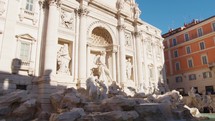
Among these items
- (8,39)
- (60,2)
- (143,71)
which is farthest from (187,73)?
(8,39)

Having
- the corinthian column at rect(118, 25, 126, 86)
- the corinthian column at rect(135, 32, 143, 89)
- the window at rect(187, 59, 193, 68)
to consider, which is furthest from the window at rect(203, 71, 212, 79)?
the corinthian column at rect(118, 25, 126, 86)

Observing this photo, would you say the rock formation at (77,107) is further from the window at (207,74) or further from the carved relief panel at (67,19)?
the window at (207,74)

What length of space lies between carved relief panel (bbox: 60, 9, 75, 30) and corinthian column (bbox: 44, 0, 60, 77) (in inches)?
25.3

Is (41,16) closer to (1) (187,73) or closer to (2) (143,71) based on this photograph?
(2) (143,71)

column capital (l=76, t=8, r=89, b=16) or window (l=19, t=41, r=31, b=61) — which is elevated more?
column capital (l=76, t=8, r=89, b=16)

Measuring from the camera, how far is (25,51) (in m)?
11.8

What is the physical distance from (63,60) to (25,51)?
2.60 meters

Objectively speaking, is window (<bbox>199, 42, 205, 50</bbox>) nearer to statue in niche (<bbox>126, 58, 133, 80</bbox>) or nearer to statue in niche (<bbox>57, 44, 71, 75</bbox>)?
statue in niche (<bbox>126, 58, 133, 80</bbox>)

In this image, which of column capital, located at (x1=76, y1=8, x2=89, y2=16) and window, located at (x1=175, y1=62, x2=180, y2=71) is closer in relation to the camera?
column capital, located at (x1=76, y1=8, x2=89, y2=16)

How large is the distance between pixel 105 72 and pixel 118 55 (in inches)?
101

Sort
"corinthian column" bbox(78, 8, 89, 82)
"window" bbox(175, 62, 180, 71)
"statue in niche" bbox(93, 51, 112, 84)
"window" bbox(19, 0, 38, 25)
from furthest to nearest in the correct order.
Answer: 1. "window" bbox(175, 62, 180, 71)
2. "statue in niche" bbox(93, 51, 112, 84)
3. "corinthian column" bbox(78, 8, 89, 82)
4. "window" bbox(19, 0, 38, 25)

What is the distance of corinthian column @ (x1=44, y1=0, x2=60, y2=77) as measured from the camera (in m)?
12.0

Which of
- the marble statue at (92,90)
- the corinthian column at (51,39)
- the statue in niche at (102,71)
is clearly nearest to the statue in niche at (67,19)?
the corinthian column at (51,39)

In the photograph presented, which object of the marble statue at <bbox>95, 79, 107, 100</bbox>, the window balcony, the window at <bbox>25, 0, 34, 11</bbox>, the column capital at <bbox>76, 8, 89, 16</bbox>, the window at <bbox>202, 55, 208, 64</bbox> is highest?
the column capital at <bbox>76, 8, 89, 16</bbox>
